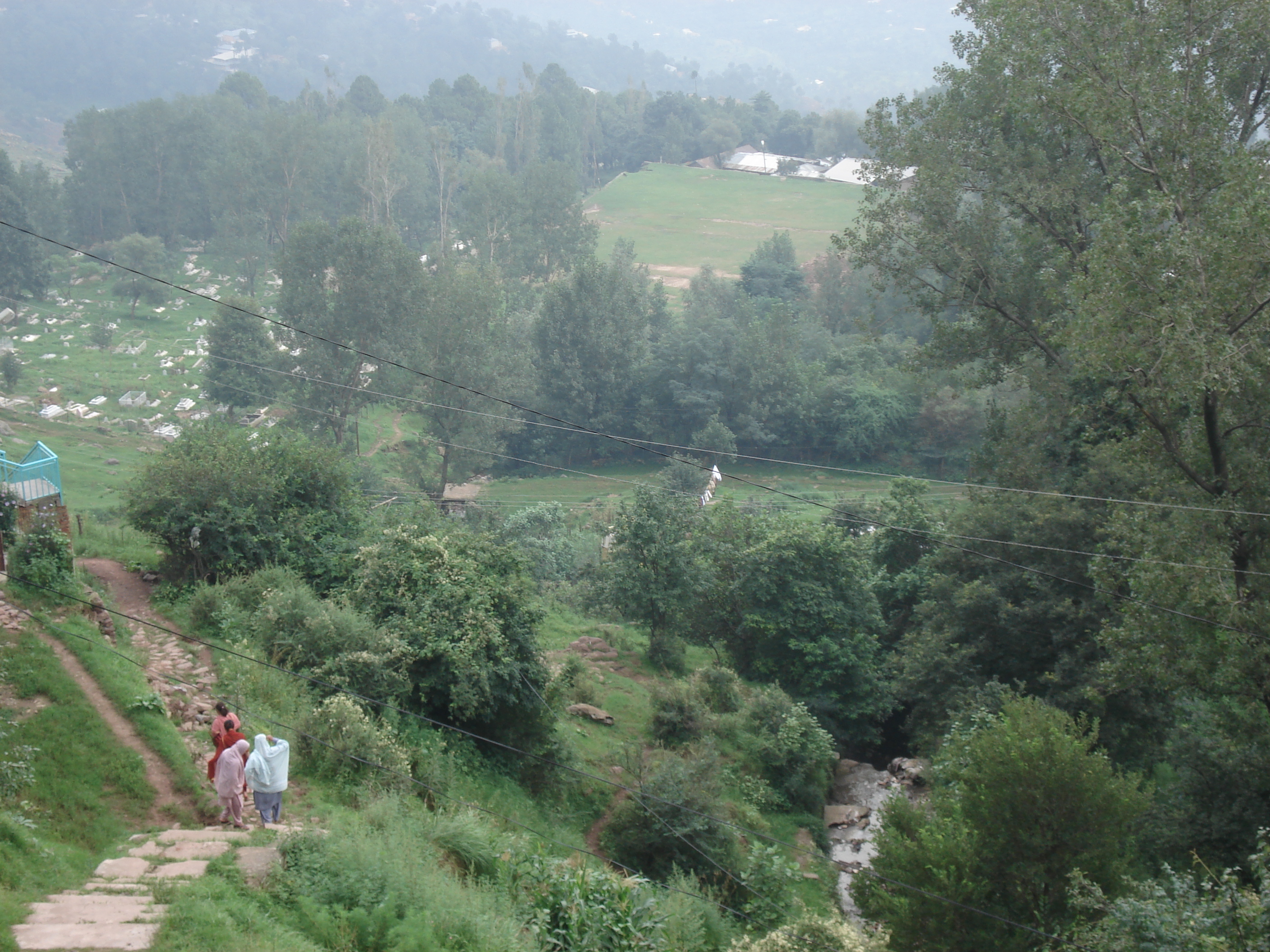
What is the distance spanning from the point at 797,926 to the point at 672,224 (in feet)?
262

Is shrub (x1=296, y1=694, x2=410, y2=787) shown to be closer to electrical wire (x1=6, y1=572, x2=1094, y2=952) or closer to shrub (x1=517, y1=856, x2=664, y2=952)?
electrical wire (x1=6, y1=572, x2=1094, y2=952)

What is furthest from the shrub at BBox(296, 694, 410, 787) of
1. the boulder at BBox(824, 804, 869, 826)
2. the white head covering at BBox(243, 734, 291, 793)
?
the boulder at BBox(824, 804, 869, 826)

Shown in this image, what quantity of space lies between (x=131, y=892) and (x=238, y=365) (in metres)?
39.9

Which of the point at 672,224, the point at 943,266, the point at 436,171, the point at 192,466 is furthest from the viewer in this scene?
the point at 672,224

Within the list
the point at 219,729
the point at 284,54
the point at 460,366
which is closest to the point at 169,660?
the point at 219,729

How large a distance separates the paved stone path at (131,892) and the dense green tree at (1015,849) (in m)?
7.71

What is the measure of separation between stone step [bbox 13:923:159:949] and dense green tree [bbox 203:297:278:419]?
40.2 meters

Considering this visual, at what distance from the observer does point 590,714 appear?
1975 cm

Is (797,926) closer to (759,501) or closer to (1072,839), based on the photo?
(1072,839)

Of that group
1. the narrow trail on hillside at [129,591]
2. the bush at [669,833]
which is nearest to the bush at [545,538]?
the narrow trail on hillside at [129,591]

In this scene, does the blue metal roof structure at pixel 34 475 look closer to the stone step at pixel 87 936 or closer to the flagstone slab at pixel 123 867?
the flagstone slab at pixel 123 867

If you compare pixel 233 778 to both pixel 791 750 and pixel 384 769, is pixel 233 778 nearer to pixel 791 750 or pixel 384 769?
pixel 384 769

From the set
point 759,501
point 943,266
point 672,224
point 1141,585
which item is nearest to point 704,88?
point 672,224

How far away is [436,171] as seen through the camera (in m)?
76.2
